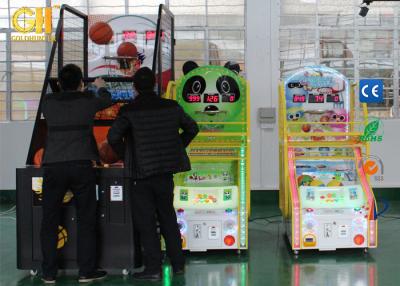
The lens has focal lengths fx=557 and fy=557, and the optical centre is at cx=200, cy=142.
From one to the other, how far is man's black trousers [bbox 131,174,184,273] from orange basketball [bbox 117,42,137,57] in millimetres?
1588

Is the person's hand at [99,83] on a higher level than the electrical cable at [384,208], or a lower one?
higher

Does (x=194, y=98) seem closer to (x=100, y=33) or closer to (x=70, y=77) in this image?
(x=100, y=33)

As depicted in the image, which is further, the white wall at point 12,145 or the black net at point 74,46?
the white wall at point 12,145

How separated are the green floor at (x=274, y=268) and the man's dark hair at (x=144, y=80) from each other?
56.7 inches

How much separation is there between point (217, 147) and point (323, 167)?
3.36ft

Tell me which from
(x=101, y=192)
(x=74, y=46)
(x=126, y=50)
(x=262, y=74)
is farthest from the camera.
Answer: (x=262, y=74)

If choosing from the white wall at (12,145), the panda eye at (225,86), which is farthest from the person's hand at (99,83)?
the white wall at (12,145)

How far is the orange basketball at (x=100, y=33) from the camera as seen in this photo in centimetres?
512

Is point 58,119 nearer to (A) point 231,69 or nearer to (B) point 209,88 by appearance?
(B) point 209,88

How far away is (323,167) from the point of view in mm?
5223

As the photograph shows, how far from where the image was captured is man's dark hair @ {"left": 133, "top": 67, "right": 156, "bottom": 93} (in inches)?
161

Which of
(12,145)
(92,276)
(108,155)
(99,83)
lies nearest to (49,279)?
(92,276)

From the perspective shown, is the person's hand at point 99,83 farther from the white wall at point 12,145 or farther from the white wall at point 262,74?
the white wall at point 12,145

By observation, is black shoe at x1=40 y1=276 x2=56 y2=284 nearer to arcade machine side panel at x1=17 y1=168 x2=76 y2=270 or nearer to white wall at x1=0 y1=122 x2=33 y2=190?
arcade machine side panel at x1=17 y1=168 x2=76 y2=270
